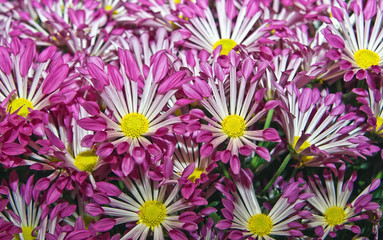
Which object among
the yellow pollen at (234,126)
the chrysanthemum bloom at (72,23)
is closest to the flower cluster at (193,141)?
the yellow pollen at (234,126)

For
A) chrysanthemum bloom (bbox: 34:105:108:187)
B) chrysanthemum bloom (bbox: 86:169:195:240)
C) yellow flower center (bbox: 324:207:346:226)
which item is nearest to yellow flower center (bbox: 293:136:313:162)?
yellow flower center (bbox: 324:207:346:226)

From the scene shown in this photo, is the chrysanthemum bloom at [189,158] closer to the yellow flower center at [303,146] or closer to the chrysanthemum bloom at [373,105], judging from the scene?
the yellow flower center at [303,146]

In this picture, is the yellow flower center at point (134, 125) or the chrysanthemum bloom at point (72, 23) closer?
the yellow flower center at point (134, 125)

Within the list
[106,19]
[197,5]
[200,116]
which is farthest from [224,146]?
[106,19]

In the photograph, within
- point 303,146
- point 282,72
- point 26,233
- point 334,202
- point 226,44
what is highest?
point 226,44

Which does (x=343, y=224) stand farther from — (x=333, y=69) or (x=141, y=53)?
(x=141, y=53)

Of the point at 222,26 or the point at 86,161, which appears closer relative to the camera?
the point at 86,161

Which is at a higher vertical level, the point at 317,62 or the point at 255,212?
the point at 317,62

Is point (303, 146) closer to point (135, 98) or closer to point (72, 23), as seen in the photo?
point (135, 98)

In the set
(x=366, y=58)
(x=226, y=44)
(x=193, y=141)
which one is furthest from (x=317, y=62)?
(x=193, y=141)
